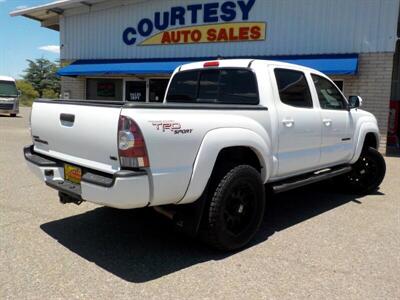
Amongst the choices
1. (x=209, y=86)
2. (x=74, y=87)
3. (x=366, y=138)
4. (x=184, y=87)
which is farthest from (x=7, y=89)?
(x=366, y=138)

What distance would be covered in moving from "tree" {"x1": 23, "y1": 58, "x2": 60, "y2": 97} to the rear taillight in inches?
3097

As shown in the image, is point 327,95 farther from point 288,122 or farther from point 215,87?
point 215,87

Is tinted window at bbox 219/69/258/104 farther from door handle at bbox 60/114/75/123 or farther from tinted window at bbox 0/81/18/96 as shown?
tinted window at bbox 0/81/18/96

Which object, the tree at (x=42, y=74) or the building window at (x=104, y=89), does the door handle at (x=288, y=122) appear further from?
the tree at (x=42, y=74)

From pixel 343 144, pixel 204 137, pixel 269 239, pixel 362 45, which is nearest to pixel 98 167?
pixel 204 137

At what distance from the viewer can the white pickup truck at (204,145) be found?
3439mm

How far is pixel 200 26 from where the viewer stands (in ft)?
48.5

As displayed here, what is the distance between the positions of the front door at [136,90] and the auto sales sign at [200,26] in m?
1.56

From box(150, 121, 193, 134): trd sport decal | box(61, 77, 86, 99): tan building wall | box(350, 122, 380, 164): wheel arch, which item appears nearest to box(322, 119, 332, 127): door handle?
box(350, 122, 380, 164): wheel arch

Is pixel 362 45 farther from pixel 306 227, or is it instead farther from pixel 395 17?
pixel 306 227

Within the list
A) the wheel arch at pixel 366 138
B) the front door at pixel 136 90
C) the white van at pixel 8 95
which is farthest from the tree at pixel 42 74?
the wheel arch at pixel 366 138

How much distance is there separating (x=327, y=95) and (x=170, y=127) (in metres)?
3.23

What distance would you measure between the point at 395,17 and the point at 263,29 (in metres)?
3.89

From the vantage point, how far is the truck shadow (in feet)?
12.6
